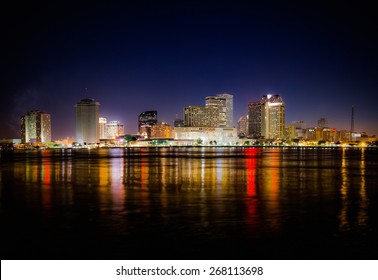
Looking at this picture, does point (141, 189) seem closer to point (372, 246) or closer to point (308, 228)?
point (308, 228)

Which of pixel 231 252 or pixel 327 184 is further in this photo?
pixel 327 184

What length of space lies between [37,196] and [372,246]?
20992mm

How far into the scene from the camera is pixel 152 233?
16328 millimetres

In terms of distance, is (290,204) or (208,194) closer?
(290,204)

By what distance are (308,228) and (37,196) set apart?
18.1m

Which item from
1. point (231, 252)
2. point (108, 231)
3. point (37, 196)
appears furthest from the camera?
point (37, 196)

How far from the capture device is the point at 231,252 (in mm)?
13484

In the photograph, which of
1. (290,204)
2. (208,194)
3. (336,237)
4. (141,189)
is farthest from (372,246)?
(141,189)

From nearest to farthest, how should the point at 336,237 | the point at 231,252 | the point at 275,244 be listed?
1. the point at 231,252
2. the point at 275,244
3. the point at 336,237

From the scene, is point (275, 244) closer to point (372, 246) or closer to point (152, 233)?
point (372, 246)

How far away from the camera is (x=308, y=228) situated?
17.3 meters

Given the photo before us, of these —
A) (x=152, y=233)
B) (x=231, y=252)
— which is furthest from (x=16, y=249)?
(x=231, y=252)
